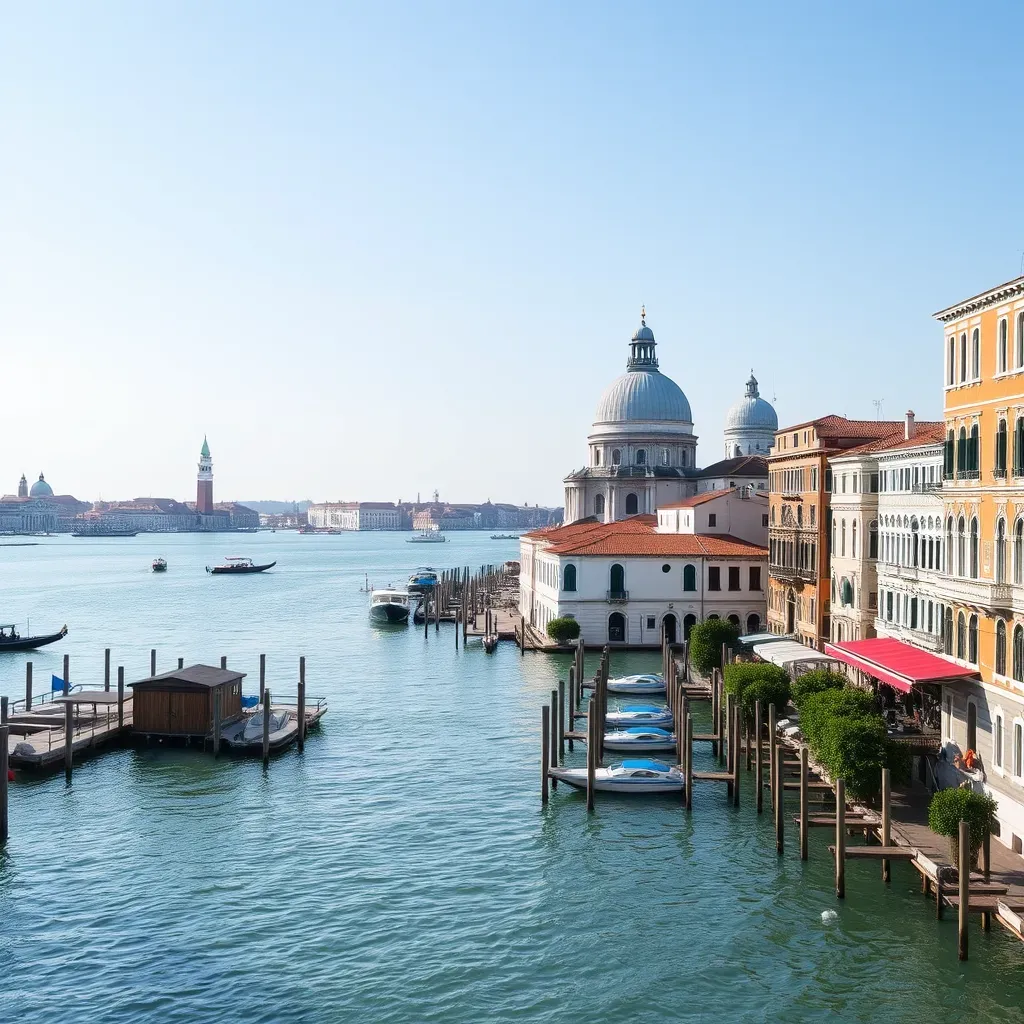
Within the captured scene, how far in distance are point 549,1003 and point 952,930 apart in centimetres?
678

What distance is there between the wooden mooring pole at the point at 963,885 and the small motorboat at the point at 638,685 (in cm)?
2465

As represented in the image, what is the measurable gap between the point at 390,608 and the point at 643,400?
30.9 metres

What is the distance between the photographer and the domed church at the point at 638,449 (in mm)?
88875

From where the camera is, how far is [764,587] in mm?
55344

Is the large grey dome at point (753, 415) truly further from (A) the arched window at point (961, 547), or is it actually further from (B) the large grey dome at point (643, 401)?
(A) the arched window at point (961, 547)

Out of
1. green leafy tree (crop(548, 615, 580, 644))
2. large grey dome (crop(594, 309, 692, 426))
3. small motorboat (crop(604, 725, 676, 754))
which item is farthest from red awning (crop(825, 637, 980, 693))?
large grey dome (crop(594, 309, 692, 426))

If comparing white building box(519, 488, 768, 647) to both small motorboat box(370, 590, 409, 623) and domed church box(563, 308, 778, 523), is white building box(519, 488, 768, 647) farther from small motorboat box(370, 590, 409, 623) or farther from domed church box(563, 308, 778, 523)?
domed church box(563, 308, 778, 523)

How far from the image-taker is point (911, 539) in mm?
33625

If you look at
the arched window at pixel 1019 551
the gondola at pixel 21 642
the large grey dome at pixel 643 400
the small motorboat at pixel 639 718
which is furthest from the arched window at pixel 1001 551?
the large grey dome at pixel 643 400

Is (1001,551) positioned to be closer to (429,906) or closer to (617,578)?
(429,906)

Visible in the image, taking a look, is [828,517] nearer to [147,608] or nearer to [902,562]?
[902,562]

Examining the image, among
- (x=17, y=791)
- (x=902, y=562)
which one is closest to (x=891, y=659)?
(x=902, y=562)

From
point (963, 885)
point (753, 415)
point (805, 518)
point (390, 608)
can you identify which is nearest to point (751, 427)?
point (753, 415)

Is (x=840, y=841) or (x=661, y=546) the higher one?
(x=661, y=546)
